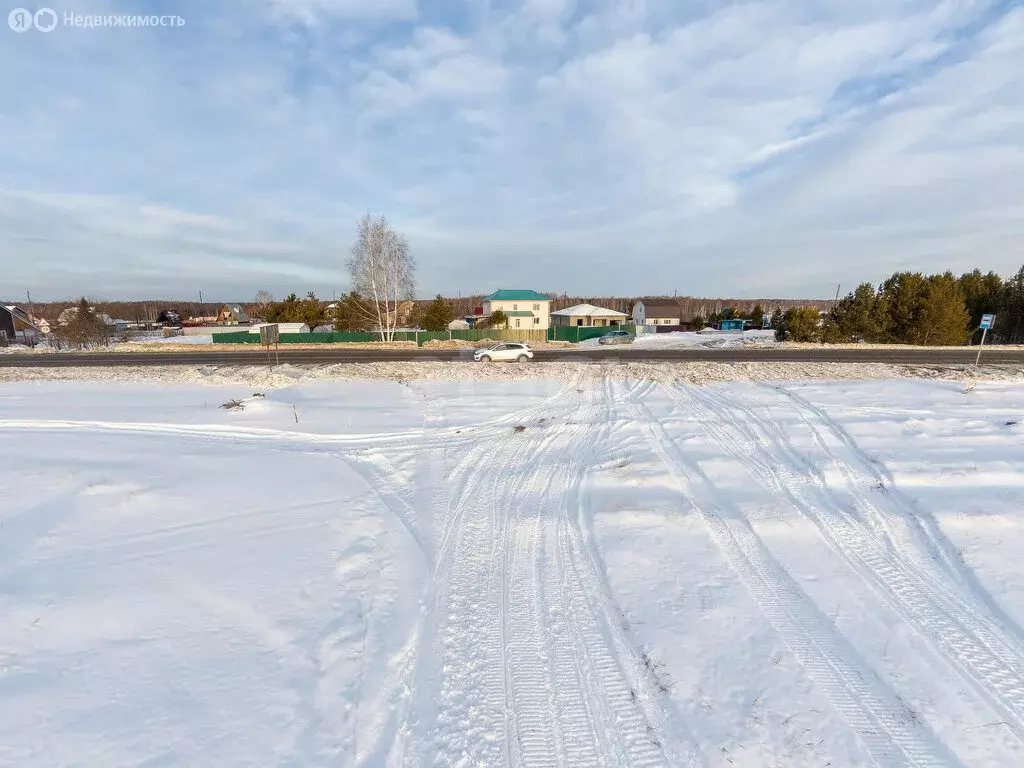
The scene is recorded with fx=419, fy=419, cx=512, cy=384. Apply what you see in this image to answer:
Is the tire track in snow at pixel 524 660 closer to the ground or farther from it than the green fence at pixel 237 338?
closer to the ground

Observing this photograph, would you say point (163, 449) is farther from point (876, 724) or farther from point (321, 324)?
point (321, 324)

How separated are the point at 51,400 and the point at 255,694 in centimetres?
2039

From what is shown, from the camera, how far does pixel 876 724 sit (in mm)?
3645

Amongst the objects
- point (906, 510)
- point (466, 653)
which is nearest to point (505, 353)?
point (906, 510)

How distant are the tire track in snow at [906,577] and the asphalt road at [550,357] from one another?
55.2 ft

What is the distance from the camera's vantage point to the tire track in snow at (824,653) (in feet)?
11.4

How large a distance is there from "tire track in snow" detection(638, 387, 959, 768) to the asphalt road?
19.5m

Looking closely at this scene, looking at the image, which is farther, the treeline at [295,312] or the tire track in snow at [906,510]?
the treeline at [295,312]

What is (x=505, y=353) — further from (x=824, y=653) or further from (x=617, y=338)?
(x=824, y=653)

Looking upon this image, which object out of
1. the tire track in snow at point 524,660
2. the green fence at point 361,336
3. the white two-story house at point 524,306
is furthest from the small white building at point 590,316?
the tire track in snow at point 524,660

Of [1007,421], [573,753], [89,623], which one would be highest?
[1007,421]

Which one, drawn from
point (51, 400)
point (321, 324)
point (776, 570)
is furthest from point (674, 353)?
point (321, 324)

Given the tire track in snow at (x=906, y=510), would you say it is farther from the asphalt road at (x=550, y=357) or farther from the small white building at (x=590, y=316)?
the small white building at (x=590, y=316)

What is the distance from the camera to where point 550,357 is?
27.6 m
